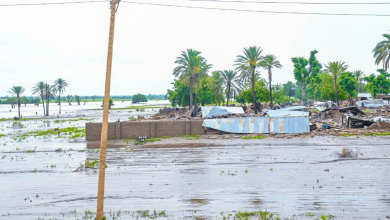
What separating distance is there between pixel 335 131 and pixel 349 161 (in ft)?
52.4

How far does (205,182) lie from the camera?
2069 cm

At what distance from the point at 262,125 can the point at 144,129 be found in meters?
10.9

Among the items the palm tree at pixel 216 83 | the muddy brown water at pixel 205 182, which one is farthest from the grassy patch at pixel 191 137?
the palm tree at pixel 216 83

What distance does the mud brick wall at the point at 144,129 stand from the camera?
39.9 m

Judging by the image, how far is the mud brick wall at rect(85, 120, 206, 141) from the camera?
131 feet

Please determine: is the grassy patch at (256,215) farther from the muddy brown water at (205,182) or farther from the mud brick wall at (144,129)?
the mud brick wall at (144,129)

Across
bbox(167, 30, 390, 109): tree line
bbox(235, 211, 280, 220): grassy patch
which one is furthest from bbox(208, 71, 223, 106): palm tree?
bbox(235, 211, 280, 220): grassy patch

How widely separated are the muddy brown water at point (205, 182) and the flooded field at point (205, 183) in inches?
1.4

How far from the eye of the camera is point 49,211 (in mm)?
16203

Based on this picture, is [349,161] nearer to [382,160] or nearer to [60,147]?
[382,160]

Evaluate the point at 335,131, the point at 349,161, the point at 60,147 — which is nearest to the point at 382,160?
the point at 349,161

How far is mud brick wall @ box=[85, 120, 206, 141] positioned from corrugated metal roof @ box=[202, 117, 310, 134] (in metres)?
1.35

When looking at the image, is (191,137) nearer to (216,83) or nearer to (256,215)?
(256,215)

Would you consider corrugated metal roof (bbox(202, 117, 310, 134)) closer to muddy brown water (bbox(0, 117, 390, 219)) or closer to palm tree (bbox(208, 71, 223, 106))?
muddy brown water (bbox(0, 117, 390, 219))
